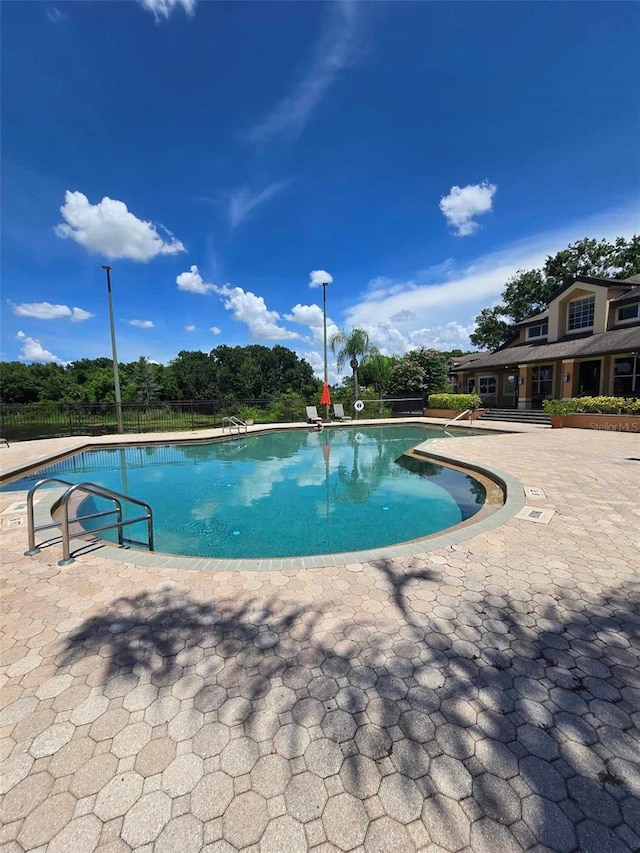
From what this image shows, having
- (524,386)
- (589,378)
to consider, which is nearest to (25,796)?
(524,386)

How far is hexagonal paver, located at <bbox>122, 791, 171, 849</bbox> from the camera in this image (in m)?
1.27

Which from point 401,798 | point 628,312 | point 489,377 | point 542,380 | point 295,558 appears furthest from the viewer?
point 489,377

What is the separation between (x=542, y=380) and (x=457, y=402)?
5.44 metres

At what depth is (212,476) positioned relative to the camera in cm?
895

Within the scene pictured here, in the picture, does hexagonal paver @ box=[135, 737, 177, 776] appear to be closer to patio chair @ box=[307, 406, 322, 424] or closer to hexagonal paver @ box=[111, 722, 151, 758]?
hexagonal paver @ box=[111, 722, 151, 758]

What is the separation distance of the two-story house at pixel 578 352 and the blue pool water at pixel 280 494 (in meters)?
11.5

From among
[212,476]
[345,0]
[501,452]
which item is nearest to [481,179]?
[345,0]

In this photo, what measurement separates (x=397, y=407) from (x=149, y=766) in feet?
71.7

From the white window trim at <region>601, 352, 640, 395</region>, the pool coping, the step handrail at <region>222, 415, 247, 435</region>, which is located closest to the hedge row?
the white window trim at <region>601, 352, 640, 395</region>

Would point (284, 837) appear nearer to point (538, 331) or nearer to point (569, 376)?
point (569, 376)

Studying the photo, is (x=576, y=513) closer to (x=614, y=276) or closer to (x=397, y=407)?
(x=397, y=407)

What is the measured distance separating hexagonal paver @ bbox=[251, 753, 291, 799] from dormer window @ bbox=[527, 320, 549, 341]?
1047 inches

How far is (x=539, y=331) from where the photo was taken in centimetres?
2344

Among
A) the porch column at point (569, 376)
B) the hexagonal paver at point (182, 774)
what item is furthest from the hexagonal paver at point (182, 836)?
the porch column at point (569, 376)
